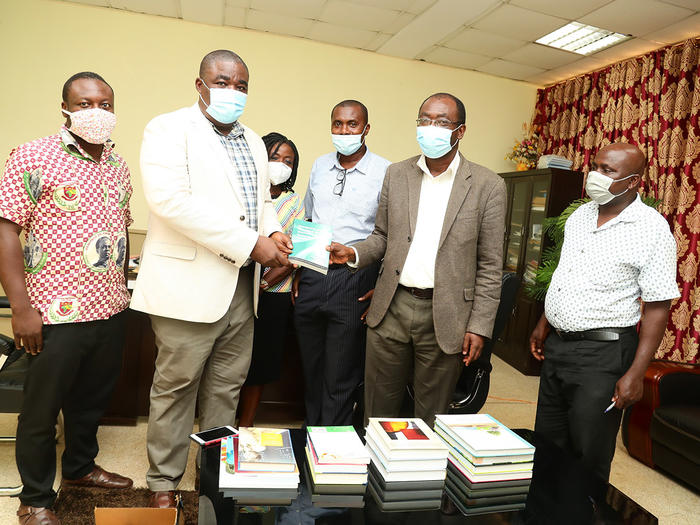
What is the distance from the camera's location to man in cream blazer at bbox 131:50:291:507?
→ 1666 millimetres

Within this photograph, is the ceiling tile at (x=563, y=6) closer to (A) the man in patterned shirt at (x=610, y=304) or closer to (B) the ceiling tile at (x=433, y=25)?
(B) the ceiling tile at (x=433, y=25)

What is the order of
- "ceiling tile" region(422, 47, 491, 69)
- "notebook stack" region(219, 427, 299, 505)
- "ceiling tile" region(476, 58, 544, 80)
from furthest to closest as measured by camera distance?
"ceiling tile" region(476, 58, 544, 80) → "ceiling tile" region(422, 47, 491, 69) → "notebook stack" region(219, 427, 299, 505)

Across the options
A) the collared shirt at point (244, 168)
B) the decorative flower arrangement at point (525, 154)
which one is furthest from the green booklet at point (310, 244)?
the decorative flower arrangement at point (525, 154)

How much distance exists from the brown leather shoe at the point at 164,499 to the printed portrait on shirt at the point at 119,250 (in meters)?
0.85

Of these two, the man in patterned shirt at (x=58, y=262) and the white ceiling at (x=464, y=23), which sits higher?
the white ceiling at (x=464, y=23)

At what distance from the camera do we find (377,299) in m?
2.05

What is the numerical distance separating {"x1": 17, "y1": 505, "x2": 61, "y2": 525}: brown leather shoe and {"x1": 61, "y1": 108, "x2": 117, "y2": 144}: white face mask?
4.33 ft

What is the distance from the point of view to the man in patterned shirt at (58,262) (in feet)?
5.40

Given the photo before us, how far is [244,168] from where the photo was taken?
6.07ft

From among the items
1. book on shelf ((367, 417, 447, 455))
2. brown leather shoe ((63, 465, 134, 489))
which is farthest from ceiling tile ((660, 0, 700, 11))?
brown leather shoe ((63, 465, 134, 489))

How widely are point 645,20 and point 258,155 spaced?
3318mm

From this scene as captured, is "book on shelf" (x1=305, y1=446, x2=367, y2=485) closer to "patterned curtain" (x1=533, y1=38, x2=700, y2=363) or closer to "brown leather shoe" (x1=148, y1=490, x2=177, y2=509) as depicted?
"brown leather shoe" (x1=148, y1=490, x2=177, y2=509)

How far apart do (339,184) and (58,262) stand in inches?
47.4

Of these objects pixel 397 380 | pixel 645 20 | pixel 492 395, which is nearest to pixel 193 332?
pixel 397 380
